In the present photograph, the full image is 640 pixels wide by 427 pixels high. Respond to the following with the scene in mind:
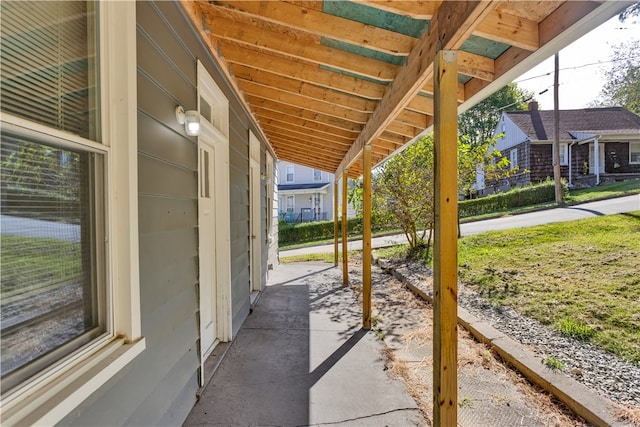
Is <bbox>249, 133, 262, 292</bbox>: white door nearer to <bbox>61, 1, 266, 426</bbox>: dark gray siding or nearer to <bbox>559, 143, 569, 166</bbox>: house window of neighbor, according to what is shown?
<bbox>61, 1, 266, 426</bbox>: dark gray siding

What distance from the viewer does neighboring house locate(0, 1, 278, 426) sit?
947mm

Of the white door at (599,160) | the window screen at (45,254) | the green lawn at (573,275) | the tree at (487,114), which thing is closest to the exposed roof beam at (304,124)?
the green lawn at (573,275)

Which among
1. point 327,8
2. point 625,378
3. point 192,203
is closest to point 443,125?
point 327,8

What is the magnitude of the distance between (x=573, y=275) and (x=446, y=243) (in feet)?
13.9

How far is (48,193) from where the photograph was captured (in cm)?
106

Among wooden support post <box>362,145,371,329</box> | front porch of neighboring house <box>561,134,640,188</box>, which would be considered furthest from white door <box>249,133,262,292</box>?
front porch of neighboring house <box>561,134,640,188</box>

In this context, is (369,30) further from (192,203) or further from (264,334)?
(264,334)

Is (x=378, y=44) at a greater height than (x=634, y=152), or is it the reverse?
(x=634, y=152)

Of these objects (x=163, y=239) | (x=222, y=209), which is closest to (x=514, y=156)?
(x=222, y=209)

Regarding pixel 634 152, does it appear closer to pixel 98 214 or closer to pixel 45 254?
pixel 98 214

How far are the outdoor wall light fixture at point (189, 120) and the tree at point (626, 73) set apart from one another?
1701 cm

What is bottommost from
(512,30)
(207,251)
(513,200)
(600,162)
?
(207,251)

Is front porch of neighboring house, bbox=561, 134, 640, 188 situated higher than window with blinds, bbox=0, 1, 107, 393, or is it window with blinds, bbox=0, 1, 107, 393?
front porch of neighboring house, bbox=561, 134, 640, 188

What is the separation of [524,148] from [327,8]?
19060 mm
